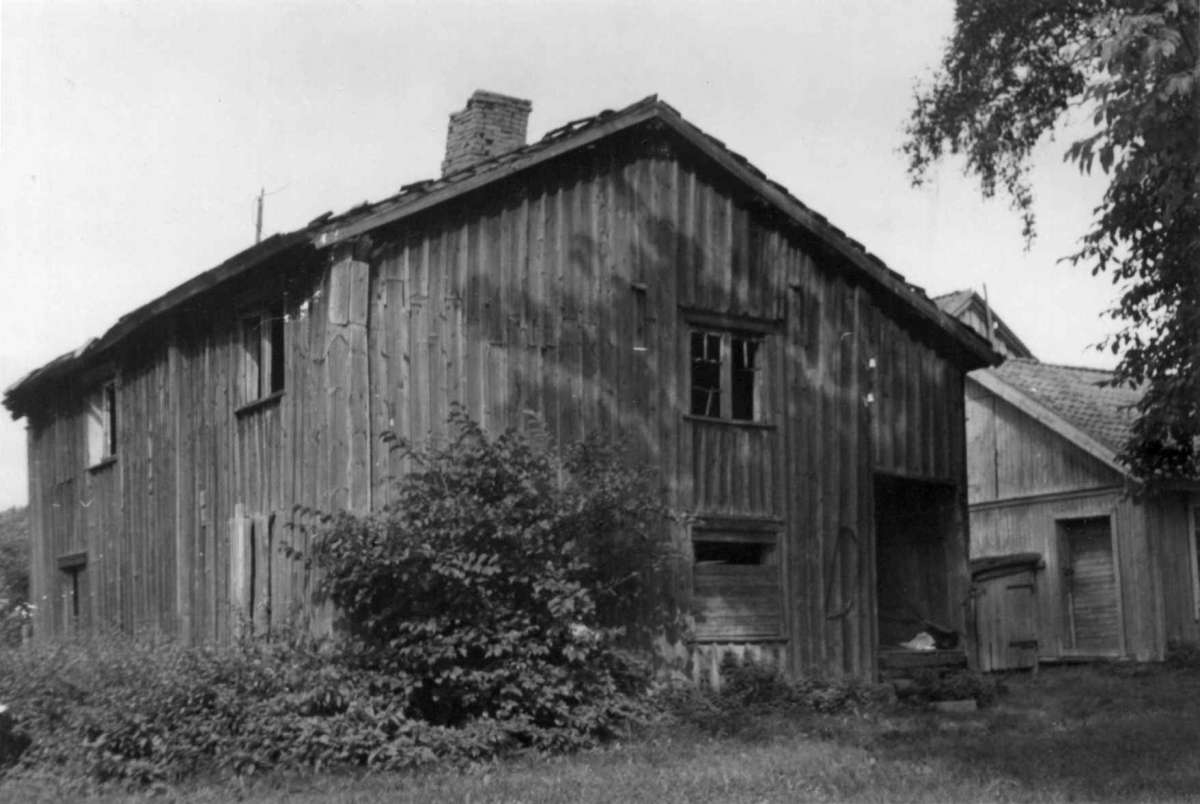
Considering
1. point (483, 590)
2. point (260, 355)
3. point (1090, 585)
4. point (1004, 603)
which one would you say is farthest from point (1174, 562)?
point (260, 355)

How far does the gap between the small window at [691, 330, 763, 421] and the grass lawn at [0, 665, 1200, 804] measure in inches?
166

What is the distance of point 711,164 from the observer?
19797mm

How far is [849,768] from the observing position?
43.9 feet

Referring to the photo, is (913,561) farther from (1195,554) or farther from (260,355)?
(260,355)

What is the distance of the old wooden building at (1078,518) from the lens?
86.6 ft

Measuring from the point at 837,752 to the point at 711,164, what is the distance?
829 centimetres

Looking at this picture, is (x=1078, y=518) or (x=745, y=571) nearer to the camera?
(x=745, y=571)

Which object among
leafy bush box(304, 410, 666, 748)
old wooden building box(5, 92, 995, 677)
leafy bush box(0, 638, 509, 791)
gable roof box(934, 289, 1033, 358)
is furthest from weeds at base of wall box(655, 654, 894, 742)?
gable roof box(934, 289, 1033, 358)

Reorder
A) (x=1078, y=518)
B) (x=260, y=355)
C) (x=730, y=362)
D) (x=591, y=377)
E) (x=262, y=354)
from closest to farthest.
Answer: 1. (x=591, y=377)
2. (x=262, y=354)
3. (x=260, y=355)
4. (x=730, y=362)
5. (x=1078, y=518)

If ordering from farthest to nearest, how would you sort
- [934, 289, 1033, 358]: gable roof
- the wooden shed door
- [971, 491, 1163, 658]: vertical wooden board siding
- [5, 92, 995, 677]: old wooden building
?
1. [934, 289, 1033, 358]: gable roof
2. the wooden shed door
3. [971, 491, 1163, 658]: vertical wooden board siding
4. [5, 92, 995, 677]: old wooden building

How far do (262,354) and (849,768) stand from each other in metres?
9.26

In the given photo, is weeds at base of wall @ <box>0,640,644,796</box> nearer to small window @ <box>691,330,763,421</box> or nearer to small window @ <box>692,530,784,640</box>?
small window @ <box>692,530,784,640</box>

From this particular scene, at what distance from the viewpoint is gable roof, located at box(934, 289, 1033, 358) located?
4181 cm

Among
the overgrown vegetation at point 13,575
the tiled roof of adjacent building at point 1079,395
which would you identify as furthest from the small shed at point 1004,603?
the overgrown vegetation at point 13,575
